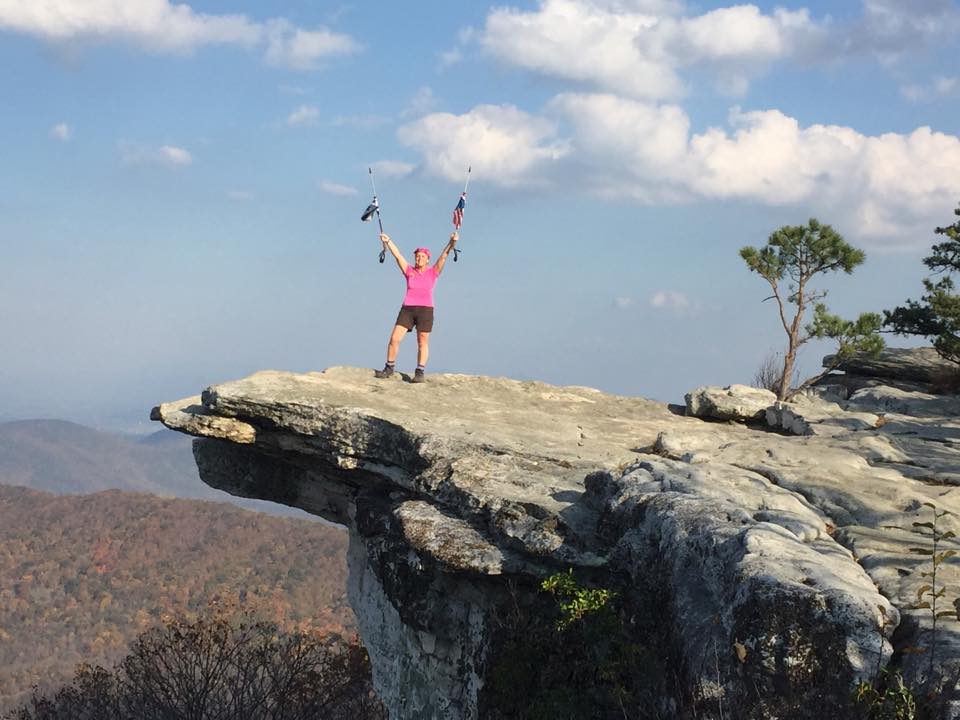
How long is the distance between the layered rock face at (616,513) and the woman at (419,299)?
87cm

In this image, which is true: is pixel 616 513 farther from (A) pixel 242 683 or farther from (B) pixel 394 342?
(A) pixel 242 683

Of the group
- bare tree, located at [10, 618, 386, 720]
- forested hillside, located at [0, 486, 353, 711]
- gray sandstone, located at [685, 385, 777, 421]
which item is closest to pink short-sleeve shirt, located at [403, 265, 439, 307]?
gray sandstone, located at [685, 385, 777, 421]

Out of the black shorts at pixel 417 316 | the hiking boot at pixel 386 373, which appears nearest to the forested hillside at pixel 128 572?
the hiking boot at pixel 386 373

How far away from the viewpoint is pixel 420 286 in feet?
62.8

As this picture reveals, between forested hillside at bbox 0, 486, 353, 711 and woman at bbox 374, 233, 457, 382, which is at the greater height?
woman at bbox 374, 233, 457, 382

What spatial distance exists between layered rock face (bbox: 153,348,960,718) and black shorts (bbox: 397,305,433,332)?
4.20 feet

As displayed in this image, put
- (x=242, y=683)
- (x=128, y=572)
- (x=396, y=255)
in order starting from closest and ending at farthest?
(x=396, y=255) → (x=242, y=683) → (x=128, y=572)

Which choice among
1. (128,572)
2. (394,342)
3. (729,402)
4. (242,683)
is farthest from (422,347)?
(128,572)

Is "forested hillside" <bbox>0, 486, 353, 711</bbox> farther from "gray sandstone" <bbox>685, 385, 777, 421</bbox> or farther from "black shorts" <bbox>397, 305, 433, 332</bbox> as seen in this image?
"gray sandstone" <bbox>685, 385, 777, 421</bbox>

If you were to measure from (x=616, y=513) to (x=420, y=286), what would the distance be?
364 inches

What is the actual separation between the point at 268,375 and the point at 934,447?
40.2 feet

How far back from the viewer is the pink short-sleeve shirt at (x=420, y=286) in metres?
19.1

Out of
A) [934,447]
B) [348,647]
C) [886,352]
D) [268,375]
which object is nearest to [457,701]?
[268,375]

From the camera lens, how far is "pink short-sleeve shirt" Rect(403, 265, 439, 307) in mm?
19094
